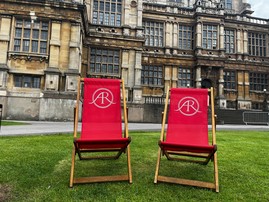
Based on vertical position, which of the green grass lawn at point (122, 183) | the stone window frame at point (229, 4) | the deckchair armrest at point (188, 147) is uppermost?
the stone window frame at point (229, 4)

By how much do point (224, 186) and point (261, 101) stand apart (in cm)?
2890

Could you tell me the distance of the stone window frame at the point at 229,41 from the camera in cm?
2908

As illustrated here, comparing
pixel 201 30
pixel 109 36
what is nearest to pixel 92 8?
pixel 109 36

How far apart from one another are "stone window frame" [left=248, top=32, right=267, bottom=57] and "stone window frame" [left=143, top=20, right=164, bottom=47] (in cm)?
1177

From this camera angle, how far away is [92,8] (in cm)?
2325

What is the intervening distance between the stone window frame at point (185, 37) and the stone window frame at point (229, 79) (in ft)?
17.6

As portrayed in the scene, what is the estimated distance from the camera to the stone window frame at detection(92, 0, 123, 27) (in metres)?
23.3

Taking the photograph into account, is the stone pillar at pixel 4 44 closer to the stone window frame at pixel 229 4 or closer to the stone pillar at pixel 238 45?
the stone pillar at pixel 238 45

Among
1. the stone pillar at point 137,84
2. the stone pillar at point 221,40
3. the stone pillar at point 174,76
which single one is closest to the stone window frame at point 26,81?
the stone pillar at point 137,84

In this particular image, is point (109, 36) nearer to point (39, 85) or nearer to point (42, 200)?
point (39, 85)

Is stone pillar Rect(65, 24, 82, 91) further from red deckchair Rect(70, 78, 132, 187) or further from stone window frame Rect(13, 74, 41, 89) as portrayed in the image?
red deckchair Rect(70, 78, 132, 187)

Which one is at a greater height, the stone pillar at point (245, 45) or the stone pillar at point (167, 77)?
the stone pillar at point (245, 45)

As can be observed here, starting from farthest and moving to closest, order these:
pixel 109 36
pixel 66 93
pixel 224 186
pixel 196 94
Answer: pixel 109 36 < pixel 66 93 < pixel 196 94 < pixel 224 186

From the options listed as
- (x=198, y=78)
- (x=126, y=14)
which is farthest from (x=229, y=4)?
(x=126, y=14)
